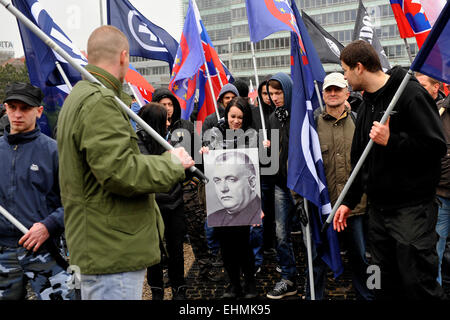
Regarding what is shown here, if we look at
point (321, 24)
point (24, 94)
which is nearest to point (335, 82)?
point (24, 94)

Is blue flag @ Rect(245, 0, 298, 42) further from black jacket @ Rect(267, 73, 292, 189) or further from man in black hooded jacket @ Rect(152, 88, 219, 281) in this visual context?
man in black hooded jacket @ Rect(152, 88, 219, 281)

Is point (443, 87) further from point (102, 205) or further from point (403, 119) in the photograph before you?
point (102, 205)

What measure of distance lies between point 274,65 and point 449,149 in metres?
69.4

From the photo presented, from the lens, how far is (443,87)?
669 centimetres

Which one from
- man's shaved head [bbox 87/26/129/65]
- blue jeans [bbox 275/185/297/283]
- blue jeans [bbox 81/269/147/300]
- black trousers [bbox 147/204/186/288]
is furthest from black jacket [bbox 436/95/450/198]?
man's shaved head [bbox 87/26/129/65]

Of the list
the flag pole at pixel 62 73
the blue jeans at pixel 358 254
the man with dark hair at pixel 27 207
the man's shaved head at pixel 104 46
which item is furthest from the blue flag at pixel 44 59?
the blue jeans at pixel 358 254

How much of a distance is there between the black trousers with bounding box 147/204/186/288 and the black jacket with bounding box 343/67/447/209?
1.98 m

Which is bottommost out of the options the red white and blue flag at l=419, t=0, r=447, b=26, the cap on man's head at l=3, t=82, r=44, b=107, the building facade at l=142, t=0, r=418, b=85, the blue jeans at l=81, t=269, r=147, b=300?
the blue jeans at l=81, t=269, r=147, b=300

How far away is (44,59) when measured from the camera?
4.03 m

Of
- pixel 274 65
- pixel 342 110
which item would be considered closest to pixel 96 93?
pixel 342 110

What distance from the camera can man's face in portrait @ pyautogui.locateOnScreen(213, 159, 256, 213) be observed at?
401cm

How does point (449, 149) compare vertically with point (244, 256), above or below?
above

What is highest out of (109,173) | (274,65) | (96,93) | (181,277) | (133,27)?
(274,65)

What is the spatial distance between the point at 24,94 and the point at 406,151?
285 centimetres
